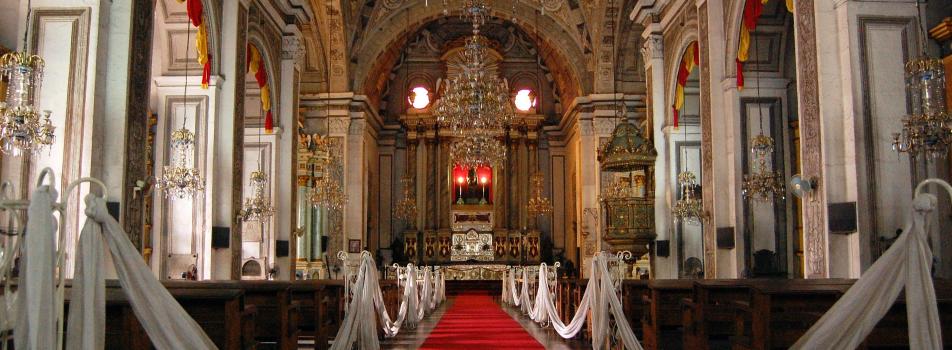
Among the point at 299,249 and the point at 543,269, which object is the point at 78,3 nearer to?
the point at 543,269

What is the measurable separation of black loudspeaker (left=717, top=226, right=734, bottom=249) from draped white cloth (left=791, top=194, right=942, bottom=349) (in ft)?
27.7

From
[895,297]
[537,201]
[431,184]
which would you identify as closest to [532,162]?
[537,201]

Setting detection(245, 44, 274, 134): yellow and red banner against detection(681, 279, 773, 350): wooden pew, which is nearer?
detection(681, 279, 773, 350): wooden pew

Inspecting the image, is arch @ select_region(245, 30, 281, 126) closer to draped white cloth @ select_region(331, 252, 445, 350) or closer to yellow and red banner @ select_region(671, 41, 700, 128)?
draped white cloth @ select_region(331, 252, 445, 350)

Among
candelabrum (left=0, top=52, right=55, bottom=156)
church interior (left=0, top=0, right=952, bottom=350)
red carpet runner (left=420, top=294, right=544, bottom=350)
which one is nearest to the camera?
church interior (left=0, top=0, right=952, bottom=350)

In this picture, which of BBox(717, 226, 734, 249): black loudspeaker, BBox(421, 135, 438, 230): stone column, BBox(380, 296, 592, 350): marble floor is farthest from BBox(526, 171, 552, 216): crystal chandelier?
BBox(717, 226, 734, 249): black loudspeaker

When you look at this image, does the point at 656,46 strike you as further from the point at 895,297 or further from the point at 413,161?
the point at 413,161

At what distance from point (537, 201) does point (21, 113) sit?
21.5 m

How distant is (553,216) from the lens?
29.5 metres

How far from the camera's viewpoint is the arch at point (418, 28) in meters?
24.5

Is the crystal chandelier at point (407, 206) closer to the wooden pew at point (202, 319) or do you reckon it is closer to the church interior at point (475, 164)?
the church interior at point (475, 164)

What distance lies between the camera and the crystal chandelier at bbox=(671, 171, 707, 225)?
1502cm

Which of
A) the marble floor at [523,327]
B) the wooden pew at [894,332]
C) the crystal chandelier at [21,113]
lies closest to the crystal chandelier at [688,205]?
the marble floor at [523,327]

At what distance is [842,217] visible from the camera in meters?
9.41
